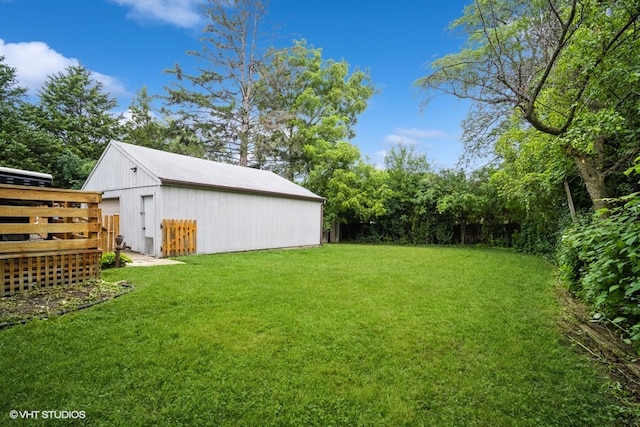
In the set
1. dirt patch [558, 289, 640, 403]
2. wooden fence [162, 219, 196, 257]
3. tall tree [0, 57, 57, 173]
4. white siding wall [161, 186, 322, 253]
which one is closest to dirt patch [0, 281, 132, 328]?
wooden fence [162, 219, 196, 257]

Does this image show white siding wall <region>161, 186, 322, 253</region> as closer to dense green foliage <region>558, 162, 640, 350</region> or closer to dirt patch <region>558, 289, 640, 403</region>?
dirt patch <region>558, 289, 640, 403</region>

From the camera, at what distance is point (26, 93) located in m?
19.6

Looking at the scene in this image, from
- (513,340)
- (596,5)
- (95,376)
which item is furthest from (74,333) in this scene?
(596,5)

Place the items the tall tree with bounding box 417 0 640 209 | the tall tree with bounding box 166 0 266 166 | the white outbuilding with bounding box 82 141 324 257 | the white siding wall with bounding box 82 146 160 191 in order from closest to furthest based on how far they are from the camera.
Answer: the tall tree with bounding box 417 0 640 209 < the white outbuilding with bounding box 82 141 324 257 < the white siding wall with bounding box 82 146 160 191 < the tall tree with bounding box 166 0 266 166

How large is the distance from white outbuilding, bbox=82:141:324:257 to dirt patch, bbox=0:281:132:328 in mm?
4038

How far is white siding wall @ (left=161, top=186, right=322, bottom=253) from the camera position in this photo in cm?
930

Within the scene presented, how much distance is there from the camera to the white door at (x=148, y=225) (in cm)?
891

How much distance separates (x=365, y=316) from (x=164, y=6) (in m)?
13.8

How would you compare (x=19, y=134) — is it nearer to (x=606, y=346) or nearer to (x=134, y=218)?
(x=134, y=218)

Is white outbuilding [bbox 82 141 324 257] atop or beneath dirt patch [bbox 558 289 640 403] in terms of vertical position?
atop

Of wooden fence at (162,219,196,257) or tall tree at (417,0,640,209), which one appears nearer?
tall tree at (417,0,640,209)

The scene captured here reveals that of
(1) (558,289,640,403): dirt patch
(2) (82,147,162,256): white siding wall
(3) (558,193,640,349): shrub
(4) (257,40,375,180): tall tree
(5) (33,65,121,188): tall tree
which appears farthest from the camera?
(5) (33,65,121,188): tall tree

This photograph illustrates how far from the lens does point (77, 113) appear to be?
70.7 feet

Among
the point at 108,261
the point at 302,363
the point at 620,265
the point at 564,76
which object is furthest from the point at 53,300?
the point at 564,76
